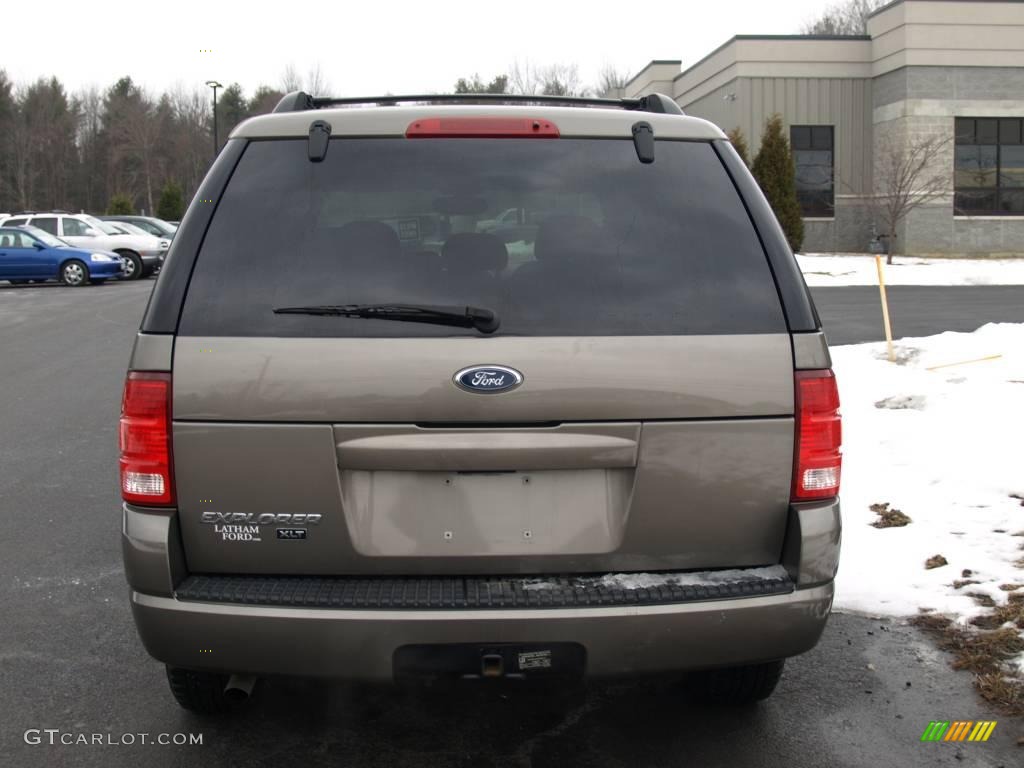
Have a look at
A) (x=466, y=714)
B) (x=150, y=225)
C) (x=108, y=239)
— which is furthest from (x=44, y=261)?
(x=466, y=714)

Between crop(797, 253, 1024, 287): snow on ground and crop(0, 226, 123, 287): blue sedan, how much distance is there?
58.0ft

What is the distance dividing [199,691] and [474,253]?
5.79ft

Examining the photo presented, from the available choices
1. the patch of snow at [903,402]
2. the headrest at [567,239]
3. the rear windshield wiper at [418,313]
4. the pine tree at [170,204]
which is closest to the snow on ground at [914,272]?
the patch of snow at [903,402]

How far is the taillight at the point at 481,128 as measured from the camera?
9.53ft

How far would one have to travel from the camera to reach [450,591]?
2.68 metres

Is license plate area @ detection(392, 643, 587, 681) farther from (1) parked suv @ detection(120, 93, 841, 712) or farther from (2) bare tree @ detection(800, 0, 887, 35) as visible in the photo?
(2) bare tree @ detection(800, 0, 887, 35)

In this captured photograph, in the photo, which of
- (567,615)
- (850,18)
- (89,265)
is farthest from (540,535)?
(850,18)

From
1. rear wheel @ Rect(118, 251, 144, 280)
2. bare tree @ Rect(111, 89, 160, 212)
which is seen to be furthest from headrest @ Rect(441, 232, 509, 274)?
bare tree @ Rect(111, 89, 160, 212)

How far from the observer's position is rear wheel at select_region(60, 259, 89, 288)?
2541cm

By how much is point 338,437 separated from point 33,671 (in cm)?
210

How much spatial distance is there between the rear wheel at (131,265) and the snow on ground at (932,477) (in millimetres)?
22450

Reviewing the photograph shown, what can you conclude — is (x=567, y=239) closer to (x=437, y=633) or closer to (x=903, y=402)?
(x=437, y=633)

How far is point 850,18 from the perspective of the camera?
7369 centimetres

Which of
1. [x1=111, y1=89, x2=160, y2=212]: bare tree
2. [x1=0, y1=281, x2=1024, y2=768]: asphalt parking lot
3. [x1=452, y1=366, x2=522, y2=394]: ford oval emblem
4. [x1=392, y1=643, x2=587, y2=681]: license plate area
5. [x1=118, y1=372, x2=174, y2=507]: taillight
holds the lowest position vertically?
[x1=0, y1=281, x2=1024, y2=768]: asphalt parking lot
